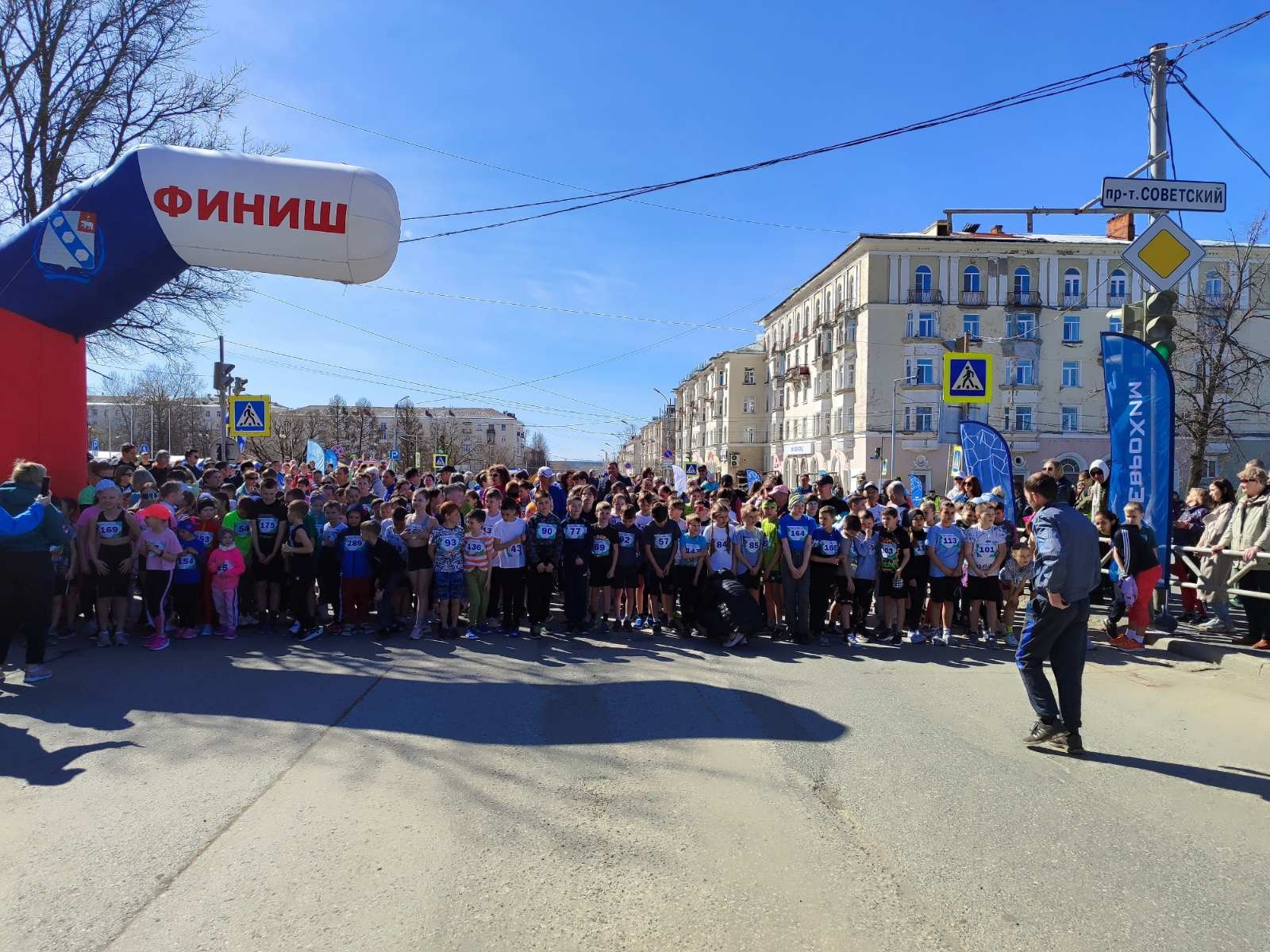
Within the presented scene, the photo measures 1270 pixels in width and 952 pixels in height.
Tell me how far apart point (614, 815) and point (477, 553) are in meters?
5.55

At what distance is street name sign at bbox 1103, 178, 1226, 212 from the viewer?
913 centimetres

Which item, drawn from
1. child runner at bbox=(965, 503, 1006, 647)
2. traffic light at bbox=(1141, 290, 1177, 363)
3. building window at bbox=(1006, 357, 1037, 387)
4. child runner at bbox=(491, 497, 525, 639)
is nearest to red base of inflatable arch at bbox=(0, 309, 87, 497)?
child runner at bbox=(491, 497, 525, 639)

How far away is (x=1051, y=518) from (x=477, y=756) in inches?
170

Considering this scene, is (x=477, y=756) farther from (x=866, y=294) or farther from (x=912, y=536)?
(x=866, y=294)

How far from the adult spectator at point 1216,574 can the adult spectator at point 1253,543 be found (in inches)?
10.4

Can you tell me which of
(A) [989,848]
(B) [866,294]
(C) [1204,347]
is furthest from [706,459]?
(A) [989,848]

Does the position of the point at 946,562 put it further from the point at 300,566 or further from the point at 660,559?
the point at 300,566

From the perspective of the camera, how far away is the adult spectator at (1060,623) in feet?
17.8

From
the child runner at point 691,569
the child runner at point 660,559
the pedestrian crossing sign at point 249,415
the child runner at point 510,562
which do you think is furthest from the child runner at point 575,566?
the pedestrian crossing sign at point 249,415

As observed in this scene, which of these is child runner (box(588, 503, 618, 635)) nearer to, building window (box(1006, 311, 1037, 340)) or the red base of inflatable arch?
the red base of inflatable arch

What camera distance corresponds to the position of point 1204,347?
2533cm

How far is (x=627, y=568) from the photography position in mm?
9867

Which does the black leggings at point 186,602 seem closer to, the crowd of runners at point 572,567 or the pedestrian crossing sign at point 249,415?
the crowd of runners at point 572,567

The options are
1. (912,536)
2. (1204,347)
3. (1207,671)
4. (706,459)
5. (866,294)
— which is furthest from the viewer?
(706,459)
